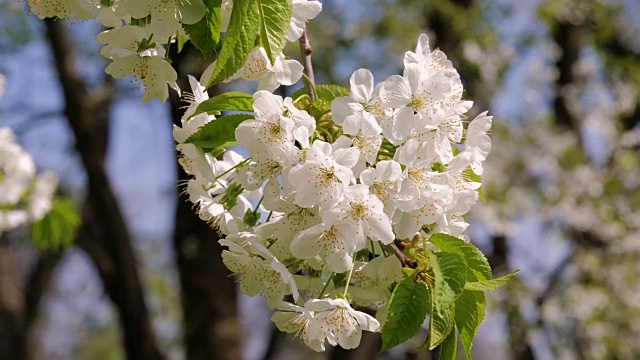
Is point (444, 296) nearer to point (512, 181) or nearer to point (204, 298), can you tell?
point (204, 298)

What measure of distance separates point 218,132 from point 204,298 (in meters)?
3.78

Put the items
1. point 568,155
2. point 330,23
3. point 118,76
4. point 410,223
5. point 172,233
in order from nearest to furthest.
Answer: point 410,223, point 118,76, point 172,233, point 330,23, point 568,155

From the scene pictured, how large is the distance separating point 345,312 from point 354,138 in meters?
0.26

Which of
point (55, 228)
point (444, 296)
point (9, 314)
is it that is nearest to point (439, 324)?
point (444, 296)

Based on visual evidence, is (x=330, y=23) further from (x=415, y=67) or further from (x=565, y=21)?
(x=415, y=67)

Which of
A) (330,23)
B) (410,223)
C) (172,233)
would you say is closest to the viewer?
(410,223)

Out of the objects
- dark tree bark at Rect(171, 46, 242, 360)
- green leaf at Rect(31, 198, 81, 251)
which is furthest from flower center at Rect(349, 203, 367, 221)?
dark tree bark at Rect(171, 46, 242, 360)

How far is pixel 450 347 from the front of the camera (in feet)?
3.28

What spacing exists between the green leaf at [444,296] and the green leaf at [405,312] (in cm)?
3

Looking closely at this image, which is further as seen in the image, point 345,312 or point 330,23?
point 330,23

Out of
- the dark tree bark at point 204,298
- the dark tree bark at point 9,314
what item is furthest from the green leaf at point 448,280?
the dark tree bark at point 9,314

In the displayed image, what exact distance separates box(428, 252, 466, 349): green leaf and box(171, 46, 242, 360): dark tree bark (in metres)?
3.70

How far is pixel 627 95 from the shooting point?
7371 mm

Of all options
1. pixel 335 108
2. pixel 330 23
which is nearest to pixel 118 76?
pixel 335 108
